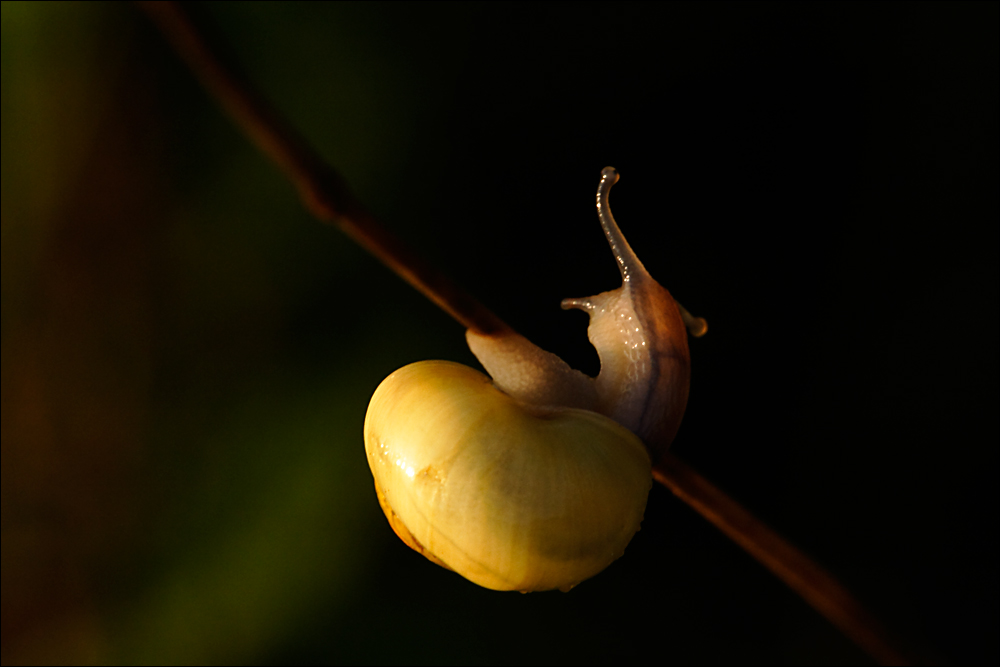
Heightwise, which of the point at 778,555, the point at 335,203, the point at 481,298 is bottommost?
the point at 778,555

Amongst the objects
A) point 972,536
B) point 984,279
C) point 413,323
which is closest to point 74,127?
A: point 413,323

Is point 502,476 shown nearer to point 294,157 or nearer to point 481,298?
point 294,157

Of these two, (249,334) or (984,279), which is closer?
(984,279)

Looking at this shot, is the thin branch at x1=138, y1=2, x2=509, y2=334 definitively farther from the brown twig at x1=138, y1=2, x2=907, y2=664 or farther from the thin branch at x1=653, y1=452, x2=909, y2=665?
the thin branch at x1=653, y1=452, x2=909, y2=665

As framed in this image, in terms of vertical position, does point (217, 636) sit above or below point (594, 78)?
below

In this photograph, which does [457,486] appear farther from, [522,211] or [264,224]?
[264,224]

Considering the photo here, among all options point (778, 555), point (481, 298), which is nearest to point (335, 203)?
point (778, 555)
